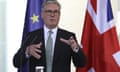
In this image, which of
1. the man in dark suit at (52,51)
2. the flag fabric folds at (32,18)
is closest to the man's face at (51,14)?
the man in dark suit at (52,51)

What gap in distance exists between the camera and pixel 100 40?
2.37 metres

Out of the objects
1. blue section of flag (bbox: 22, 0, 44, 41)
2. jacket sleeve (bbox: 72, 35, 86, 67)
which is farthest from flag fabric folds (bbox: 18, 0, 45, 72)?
jacket sleeve (bbox: 72, 35, 86, 67)

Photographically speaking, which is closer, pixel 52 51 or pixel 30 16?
pixel 52 51

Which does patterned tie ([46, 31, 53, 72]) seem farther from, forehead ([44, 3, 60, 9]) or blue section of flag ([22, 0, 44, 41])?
blue section of flag ([22, 0, 44, 41])

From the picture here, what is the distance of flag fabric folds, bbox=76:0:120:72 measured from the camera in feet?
7.70

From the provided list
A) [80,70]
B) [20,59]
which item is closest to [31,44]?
[20,59]

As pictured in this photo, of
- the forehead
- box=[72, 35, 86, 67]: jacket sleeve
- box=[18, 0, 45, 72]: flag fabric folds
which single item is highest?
the forehead

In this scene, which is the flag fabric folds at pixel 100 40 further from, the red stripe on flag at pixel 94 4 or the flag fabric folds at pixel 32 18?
the flag fabric folds at pixel 32 18

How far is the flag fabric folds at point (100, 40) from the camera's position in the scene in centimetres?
235

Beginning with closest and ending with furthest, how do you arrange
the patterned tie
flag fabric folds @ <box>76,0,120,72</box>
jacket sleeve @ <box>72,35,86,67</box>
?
1. jacket sleeve @ <box>72,35,86,67</box>
2. the patterned tie
3. flag fabric folds @ <box>76,0,120,72</box>

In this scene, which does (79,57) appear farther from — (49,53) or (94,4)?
(94,4)

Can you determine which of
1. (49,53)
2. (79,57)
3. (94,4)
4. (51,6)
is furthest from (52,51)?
(94,4)

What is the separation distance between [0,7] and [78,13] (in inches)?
35.8

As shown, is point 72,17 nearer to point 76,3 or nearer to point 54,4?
point 76,3
